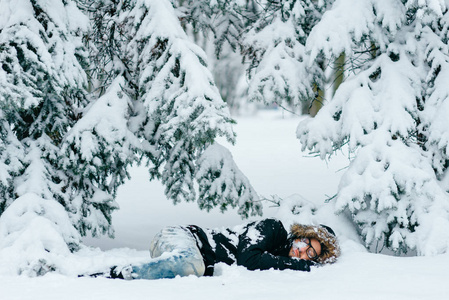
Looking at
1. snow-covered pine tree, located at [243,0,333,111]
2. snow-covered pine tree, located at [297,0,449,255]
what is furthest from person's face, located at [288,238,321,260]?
snow-covered pine tree, located at [243,0,333,111]

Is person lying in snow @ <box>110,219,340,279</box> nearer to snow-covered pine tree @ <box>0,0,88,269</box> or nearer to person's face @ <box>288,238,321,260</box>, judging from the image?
person's face @ <box>288,238,321,260</box>

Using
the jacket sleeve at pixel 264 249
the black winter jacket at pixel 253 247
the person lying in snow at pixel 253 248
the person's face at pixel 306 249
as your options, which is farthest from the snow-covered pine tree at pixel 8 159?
the person's face at pixel 306 249

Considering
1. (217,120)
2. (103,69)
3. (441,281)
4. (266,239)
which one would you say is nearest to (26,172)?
(103,69)

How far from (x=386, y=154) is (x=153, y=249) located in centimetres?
235

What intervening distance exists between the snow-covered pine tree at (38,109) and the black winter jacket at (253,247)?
1262 mm

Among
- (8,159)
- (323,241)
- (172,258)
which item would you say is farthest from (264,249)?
(8,159)

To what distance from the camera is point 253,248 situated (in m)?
4.35

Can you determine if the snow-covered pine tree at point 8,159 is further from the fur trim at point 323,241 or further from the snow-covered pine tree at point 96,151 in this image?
the fur trim at point 323,241

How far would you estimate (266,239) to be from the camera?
171 inches

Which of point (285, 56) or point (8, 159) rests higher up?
point (285, 56)

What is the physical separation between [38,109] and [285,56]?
2.85m

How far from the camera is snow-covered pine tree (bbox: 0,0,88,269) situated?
4574 millimetres

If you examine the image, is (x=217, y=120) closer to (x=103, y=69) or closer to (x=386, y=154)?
(x=386, y=154)

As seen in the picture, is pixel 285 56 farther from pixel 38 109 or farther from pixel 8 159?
pixel 8 159
